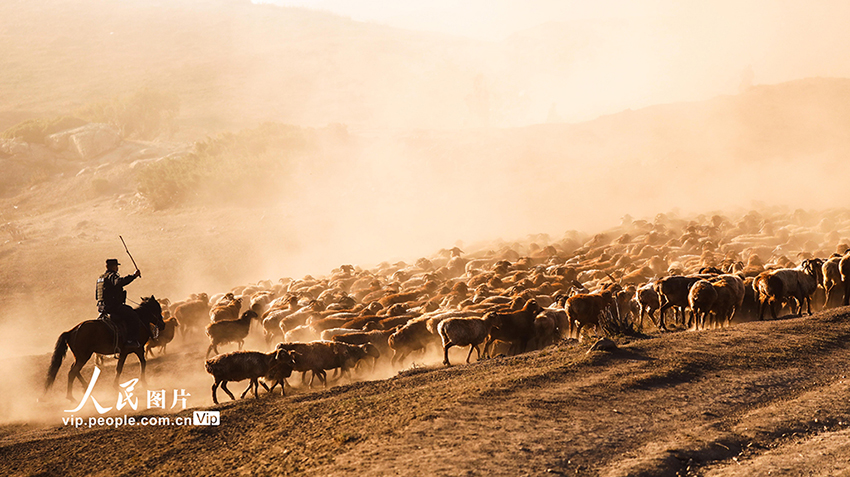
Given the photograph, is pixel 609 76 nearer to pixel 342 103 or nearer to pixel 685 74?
pixel 685 74

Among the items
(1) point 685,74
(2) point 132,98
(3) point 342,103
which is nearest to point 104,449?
(2) point 132,98

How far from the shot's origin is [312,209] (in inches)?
2030

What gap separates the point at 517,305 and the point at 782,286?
6.80 metres

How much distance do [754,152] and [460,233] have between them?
30739 millimetres

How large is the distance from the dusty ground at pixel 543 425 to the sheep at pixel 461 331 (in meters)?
1.27

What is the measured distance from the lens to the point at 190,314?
909 inches

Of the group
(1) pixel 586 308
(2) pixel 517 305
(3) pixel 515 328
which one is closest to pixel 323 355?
(3) pixel 515 328

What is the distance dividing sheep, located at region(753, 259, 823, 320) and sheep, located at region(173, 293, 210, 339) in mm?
19277

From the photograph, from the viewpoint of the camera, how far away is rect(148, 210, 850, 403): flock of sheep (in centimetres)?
1408

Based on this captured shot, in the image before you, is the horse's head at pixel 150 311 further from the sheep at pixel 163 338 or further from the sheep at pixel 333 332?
the sheep at pixel 333 332

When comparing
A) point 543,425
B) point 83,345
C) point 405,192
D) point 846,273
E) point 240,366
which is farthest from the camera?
point 405,192

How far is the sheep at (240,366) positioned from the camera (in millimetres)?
12578

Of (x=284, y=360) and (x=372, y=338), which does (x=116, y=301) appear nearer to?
(x=284, y=360)

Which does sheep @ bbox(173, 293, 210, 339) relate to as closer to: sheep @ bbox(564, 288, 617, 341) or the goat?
sheep @ bbox(564, 288, 617, 341)
